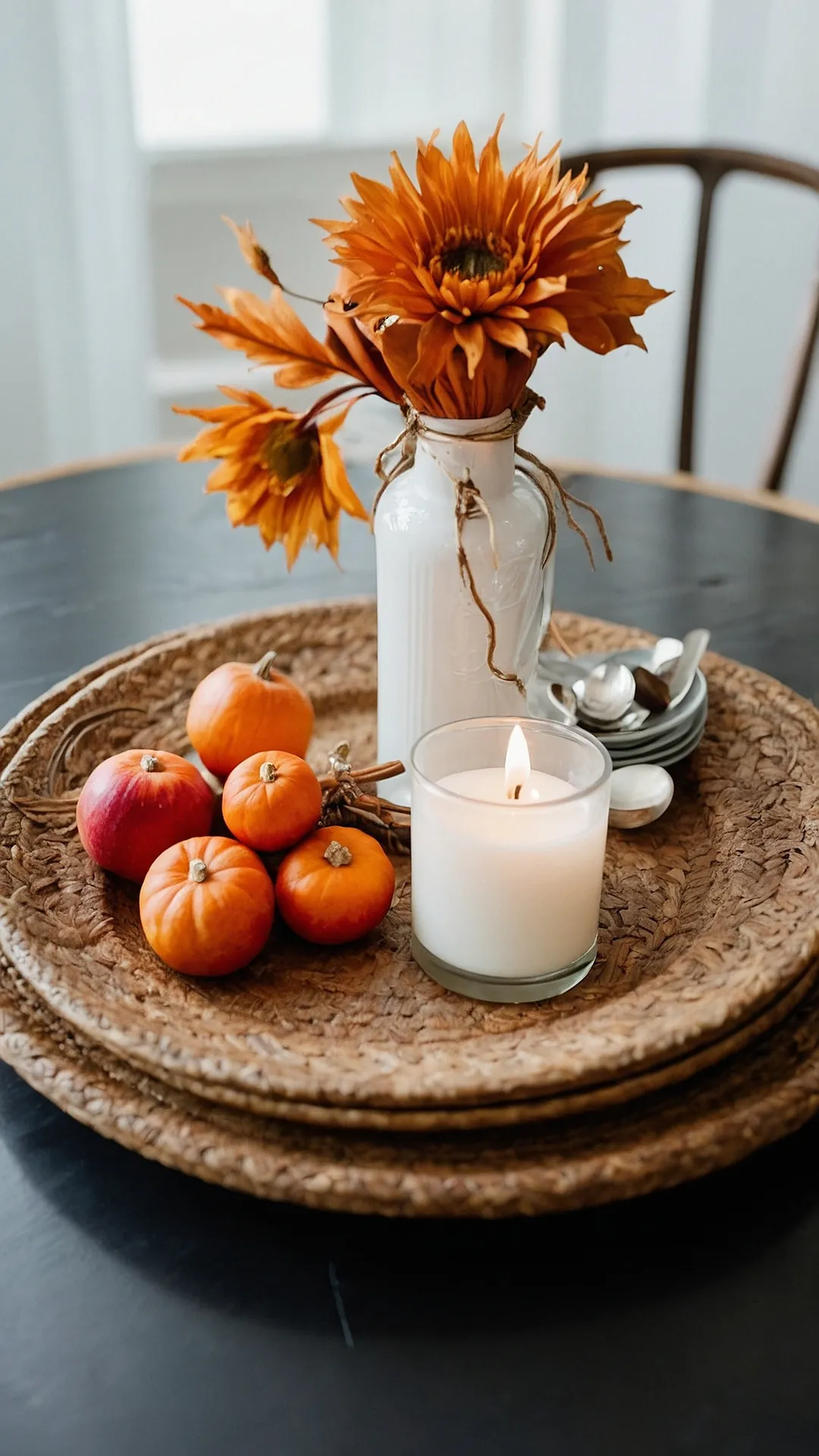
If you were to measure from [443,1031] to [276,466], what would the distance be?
1.12ft

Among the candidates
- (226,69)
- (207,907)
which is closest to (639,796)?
(207,907)

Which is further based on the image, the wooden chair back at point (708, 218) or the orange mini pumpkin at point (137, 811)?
the wooden chair back at point (708, 218)

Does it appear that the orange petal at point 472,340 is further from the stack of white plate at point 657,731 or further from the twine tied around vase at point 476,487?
the stack of white plate at point 657,731

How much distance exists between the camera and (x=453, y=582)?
73 cm

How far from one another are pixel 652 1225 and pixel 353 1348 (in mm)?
130

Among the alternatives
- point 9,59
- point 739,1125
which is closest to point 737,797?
point 739,1125

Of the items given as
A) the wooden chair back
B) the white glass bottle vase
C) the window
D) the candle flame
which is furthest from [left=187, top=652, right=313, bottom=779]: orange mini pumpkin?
the window

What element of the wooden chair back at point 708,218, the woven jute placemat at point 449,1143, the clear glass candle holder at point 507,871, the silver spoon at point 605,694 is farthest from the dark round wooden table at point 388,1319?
the wooden chair back at point 708,218

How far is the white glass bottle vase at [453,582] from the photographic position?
709 millimetres

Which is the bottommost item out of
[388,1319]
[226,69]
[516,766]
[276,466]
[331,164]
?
[388,1319]

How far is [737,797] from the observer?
80 centimetres

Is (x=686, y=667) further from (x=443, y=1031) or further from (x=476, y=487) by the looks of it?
(x=443, y=1031)

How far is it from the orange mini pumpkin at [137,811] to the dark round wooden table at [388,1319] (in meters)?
0.13

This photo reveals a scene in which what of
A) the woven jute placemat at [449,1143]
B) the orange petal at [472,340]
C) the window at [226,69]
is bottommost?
the woven jute placemat at [449,1143]
